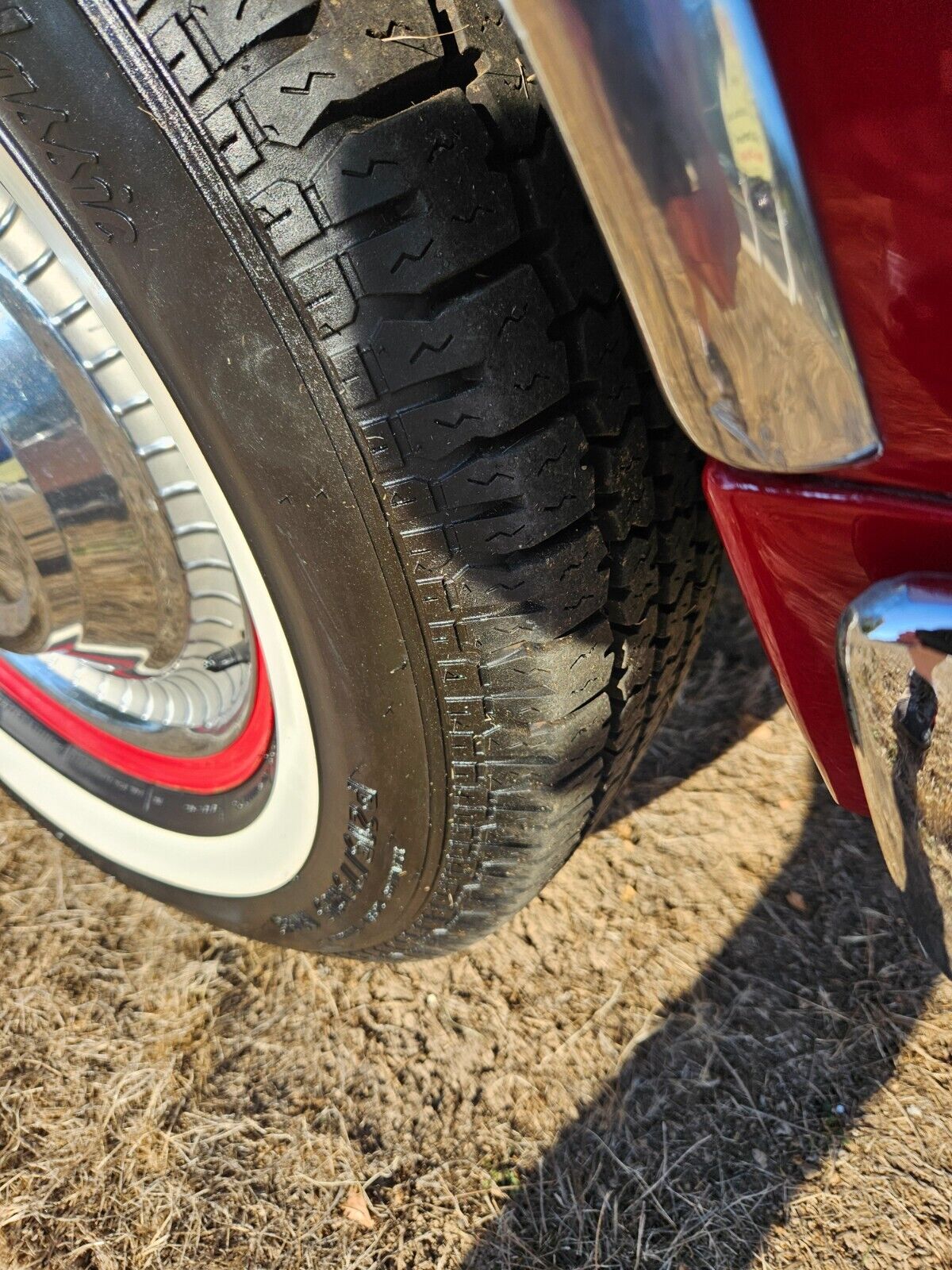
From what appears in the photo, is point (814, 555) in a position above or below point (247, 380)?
below

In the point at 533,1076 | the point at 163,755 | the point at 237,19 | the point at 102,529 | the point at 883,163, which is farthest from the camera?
the point at 163,755

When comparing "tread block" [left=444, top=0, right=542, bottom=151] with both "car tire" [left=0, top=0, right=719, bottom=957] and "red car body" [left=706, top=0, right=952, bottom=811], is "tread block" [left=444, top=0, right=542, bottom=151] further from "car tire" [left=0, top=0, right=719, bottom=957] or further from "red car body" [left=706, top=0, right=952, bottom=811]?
"red car body" [left=706, top=0, right=952, bottom=811]

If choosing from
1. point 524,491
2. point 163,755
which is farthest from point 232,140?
point 163,755

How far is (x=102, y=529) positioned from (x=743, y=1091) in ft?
3.70

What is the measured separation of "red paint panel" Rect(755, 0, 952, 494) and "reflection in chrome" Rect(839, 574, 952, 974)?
0.50 feet

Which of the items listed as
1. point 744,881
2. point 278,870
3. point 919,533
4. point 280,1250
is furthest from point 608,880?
point 919,533

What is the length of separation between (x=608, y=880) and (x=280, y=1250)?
0.70m

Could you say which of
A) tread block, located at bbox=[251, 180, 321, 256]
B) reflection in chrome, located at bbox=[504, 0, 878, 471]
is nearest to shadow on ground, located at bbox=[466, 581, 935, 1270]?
reflection in chrome, located at bbox=[504, 0, 878, 471]

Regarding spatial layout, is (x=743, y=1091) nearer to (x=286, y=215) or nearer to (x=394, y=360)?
(x=394, y=360)

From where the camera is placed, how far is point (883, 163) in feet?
2.02

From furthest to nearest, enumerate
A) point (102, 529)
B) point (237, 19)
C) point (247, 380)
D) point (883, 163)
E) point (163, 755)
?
point (163, 755) → point (102, 529) → point (247, 380) → point (237, 19) → point (883, 163)

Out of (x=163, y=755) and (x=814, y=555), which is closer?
(x=814, y=555)

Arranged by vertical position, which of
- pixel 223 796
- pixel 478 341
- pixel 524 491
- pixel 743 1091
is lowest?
pixel 743 1091

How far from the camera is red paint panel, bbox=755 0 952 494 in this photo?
581 millimetres
